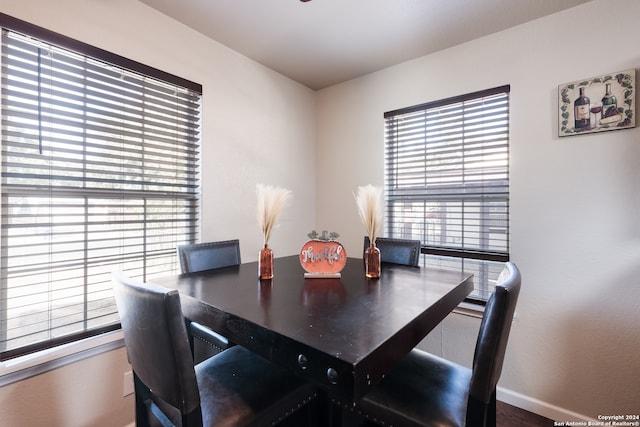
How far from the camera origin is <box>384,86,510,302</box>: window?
2068 millimetres

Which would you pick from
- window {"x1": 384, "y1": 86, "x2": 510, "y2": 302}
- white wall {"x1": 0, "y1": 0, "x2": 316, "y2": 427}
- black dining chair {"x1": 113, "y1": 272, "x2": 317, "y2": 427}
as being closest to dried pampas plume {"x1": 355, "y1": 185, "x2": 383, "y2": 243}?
black dining chair {"x1": 113, "y1": 272, "x2": 317, "y2": 427}

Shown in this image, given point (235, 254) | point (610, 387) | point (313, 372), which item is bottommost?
point (610, 387)

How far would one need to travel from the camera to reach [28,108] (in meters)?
1.41

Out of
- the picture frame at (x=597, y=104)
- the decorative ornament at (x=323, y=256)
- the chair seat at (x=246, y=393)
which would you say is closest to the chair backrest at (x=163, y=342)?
the chair seat at (x=246, y=393)

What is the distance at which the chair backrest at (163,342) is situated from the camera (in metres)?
0.78

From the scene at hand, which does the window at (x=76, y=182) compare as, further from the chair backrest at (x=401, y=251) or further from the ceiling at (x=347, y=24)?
the chair backrest at (x=401, y=251)

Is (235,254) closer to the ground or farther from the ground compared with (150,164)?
closer to the ground

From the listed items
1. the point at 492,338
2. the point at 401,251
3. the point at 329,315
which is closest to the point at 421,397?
the point at 492,338

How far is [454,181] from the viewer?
7.38 ft

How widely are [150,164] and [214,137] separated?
0.50 meters

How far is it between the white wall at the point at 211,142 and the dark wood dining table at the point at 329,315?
0.79 m

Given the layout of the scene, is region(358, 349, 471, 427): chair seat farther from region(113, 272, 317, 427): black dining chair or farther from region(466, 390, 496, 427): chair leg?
region(113, 272, 317, 427): black dining chair

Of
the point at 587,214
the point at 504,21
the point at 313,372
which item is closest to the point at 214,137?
the point at 313,372

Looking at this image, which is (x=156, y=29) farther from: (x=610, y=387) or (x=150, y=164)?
(x=610, y=387)
